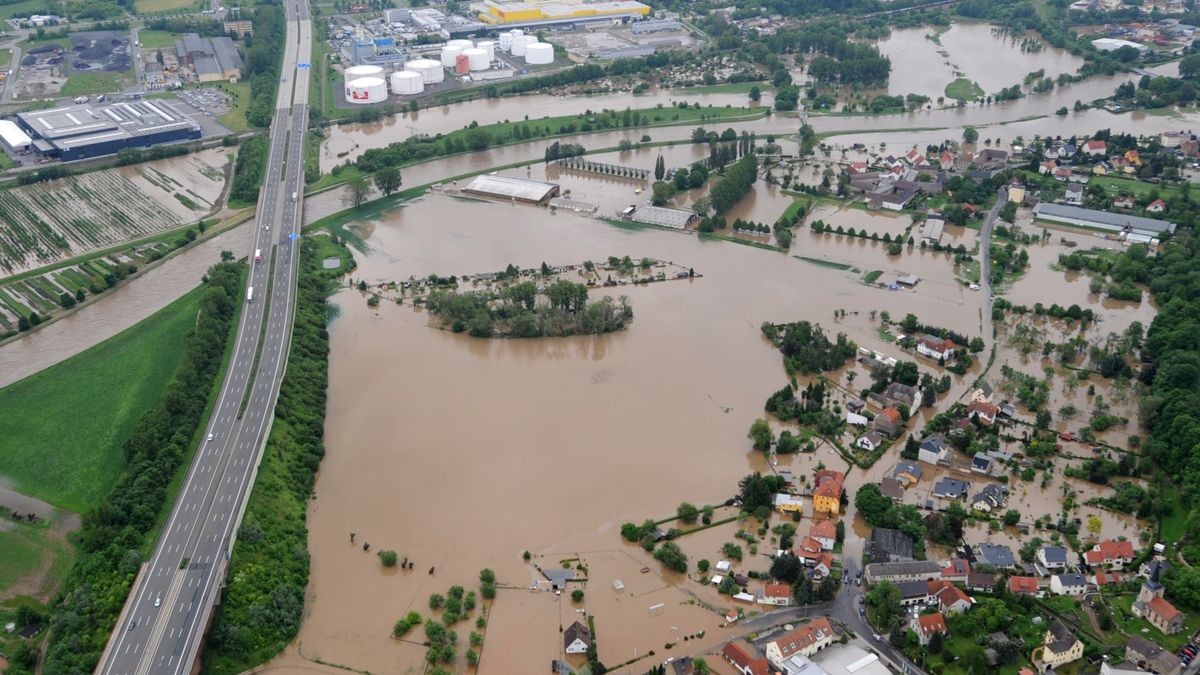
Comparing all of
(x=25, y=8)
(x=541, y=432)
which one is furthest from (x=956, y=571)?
(x=25, y=8)

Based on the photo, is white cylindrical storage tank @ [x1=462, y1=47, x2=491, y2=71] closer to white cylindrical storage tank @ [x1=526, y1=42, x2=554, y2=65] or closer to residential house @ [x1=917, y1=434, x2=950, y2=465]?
white cylindrical storage tank @ [x1=526, y1=42, x2=554, y2=65]

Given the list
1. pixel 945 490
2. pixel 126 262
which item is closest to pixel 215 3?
pixel 126 262

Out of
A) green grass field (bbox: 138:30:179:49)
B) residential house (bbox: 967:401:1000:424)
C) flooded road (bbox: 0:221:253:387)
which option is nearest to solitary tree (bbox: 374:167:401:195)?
flooded road (bbox: 0:221:253:387)

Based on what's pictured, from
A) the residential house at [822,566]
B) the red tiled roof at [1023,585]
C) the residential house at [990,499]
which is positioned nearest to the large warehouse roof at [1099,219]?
the residential house at [990,499]

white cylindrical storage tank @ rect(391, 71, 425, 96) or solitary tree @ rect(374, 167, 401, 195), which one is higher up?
white cylindrical storage tank @ rect(391, 71, 425, 96)

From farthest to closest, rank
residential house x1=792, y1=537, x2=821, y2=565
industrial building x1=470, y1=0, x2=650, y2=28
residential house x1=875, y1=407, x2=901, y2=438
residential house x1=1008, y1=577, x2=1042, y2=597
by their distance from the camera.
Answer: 1. industrial building x1=470, y1=0, x2=650, y2=28
2. residential house x1=875, y1=407, x2=901, y2=438
3. residential house x1=792, y1=537, x2=821, y2=565
4. residential house x1=1008, y1=577, x2=1042, y2=597

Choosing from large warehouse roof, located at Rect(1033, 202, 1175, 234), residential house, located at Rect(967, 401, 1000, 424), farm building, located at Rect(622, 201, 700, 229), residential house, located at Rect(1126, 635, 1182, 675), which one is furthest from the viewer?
farm building, located at Rect(622, 201, 700, 229)
